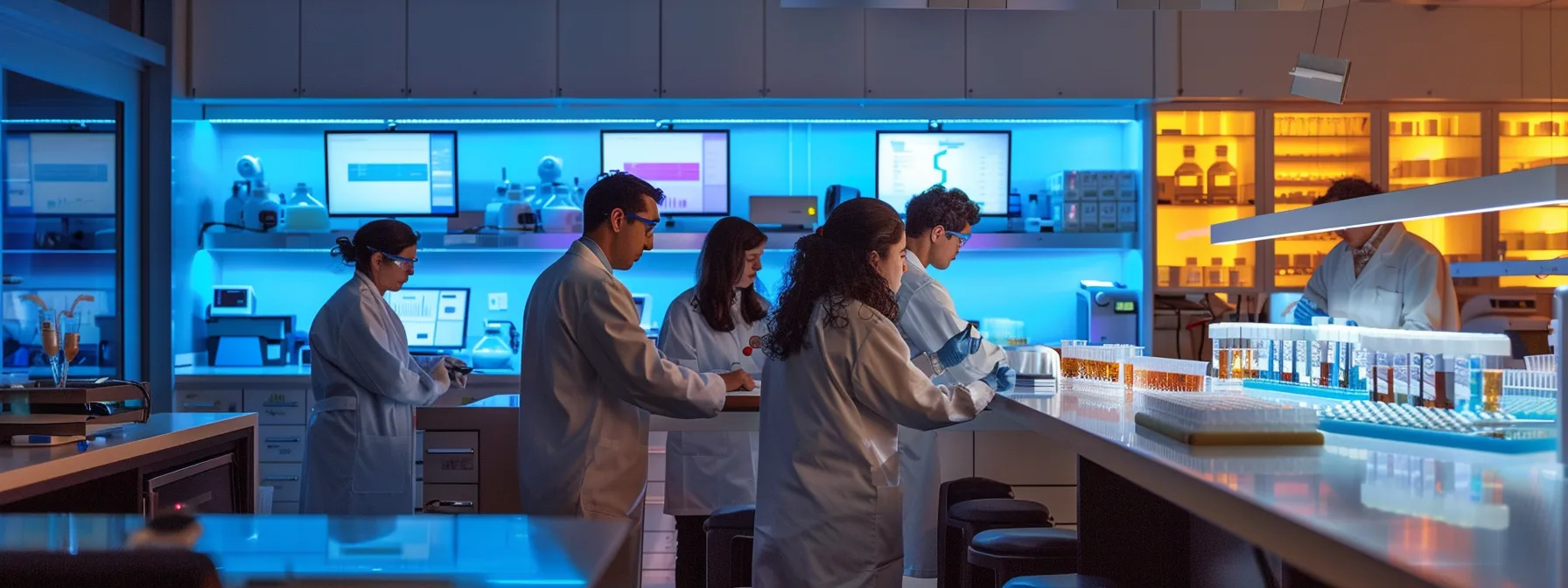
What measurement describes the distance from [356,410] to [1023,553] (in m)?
2.06

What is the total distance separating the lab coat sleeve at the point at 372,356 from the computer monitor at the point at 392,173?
225cm

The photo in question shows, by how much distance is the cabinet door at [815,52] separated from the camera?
517cm

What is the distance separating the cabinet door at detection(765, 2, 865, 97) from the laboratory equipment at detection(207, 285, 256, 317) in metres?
2.71

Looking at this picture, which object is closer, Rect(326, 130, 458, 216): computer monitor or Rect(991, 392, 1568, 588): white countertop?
Rect(991, 392, 1568, 588): white countertop

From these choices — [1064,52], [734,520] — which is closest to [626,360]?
[734,520]

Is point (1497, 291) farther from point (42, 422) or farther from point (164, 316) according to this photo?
point (164, 316)

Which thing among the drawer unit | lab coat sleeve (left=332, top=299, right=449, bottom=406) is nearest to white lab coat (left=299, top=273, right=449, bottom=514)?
lab coat sleeve (left=332, top=299, right=449, bottom=406)

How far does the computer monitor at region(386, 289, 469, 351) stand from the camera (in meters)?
5.49

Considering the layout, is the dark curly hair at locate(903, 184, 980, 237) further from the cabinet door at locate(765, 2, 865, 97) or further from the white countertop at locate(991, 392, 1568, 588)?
the cabinet door at locate(765, 2, 865, 97)

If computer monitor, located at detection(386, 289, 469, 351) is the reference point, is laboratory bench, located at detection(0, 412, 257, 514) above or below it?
below

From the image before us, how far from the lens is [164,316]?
5.10m

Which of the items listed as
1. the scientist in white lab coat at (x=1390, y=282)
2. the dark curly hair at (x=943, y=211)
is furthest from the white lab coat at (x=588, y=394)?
the scientist in white lab coat at (x=1390, y=282)

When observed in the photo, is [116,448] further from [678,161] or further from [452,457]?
[678,161]

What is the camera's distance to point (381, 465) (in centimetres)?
341
